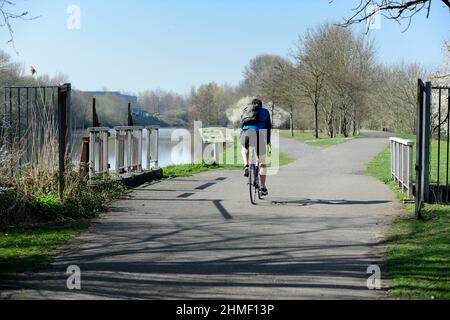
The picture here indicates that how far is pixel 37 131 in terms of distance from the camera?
10.3 metres

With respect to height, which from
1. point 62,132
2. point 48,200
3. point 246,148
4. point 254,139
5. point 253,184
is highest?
point 62,132

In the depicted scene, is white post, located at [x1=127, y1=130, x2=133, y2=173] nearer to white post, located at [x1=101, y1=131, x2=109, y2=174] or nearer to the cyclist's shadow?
white post, located at [x1=101, y1=131, x2=109, y2=174]

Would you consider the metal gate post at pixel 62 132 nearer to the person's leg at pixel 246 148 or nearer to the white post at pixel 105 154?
the white post at pixel 105 154

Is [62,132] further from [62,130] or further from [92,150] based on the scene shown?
[92,150]

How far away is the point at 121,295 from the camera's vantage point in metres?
4.96

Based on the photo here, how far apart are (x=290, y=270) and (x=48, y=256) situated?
2620mm

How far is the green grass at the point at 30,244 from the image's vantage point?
19.6 ft

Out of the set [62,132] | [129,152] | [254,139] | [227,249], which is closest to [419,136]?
[254,139]

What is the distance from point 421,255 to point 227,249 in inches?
83.2
